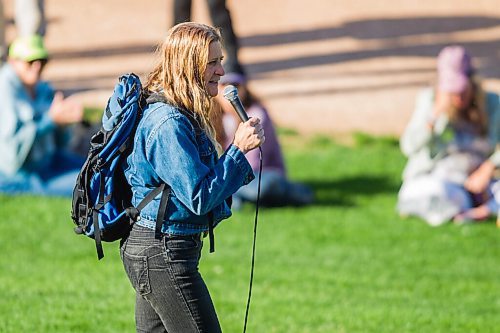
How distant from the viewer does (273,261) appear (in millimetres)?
7820

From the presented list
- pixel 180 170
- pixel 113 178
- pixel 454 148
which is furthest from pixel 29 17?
pixel 180 170

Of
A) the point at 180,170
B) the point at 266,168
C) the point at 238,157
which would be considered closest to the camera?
the point at 180,170

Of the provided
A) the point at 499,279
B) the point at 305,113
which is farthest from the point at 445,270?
the point at 305,113

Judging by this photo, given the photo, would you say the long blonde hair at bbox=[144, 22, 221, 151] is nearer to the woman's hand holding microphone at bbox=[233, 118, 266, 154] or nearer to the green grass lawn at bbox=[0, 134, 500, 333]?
the woman's hand holding microphone at bbox=[233, 118, 266, 154]

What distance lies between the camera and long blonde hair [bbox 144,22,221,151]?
4090 mm

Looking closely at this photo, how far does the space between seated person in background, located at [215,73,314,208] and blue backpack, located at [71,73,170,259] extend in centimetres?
477

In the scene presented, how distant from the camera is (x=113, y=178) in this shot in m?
4.16

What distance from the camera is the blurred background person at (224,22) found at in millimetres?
10164

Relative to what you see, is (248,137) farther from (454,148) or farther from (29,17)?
(29,17)

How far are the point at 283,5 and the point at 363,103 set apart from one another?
12.4 feet

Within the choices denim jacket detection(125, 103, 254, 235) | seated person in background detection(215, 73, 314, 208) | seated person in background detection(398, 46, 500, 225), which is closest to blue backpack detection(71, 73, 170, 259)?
denim jacket detection(125, 103, 254, 235)

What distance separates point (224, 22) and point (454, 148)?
2.68 m

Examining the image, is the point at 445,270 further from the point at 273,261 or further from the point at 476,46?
the point at 476,46

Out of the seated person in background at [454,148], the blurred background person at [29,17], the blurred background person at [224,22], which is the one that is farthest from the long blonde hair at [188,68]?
the blurred background person at [29,17]
